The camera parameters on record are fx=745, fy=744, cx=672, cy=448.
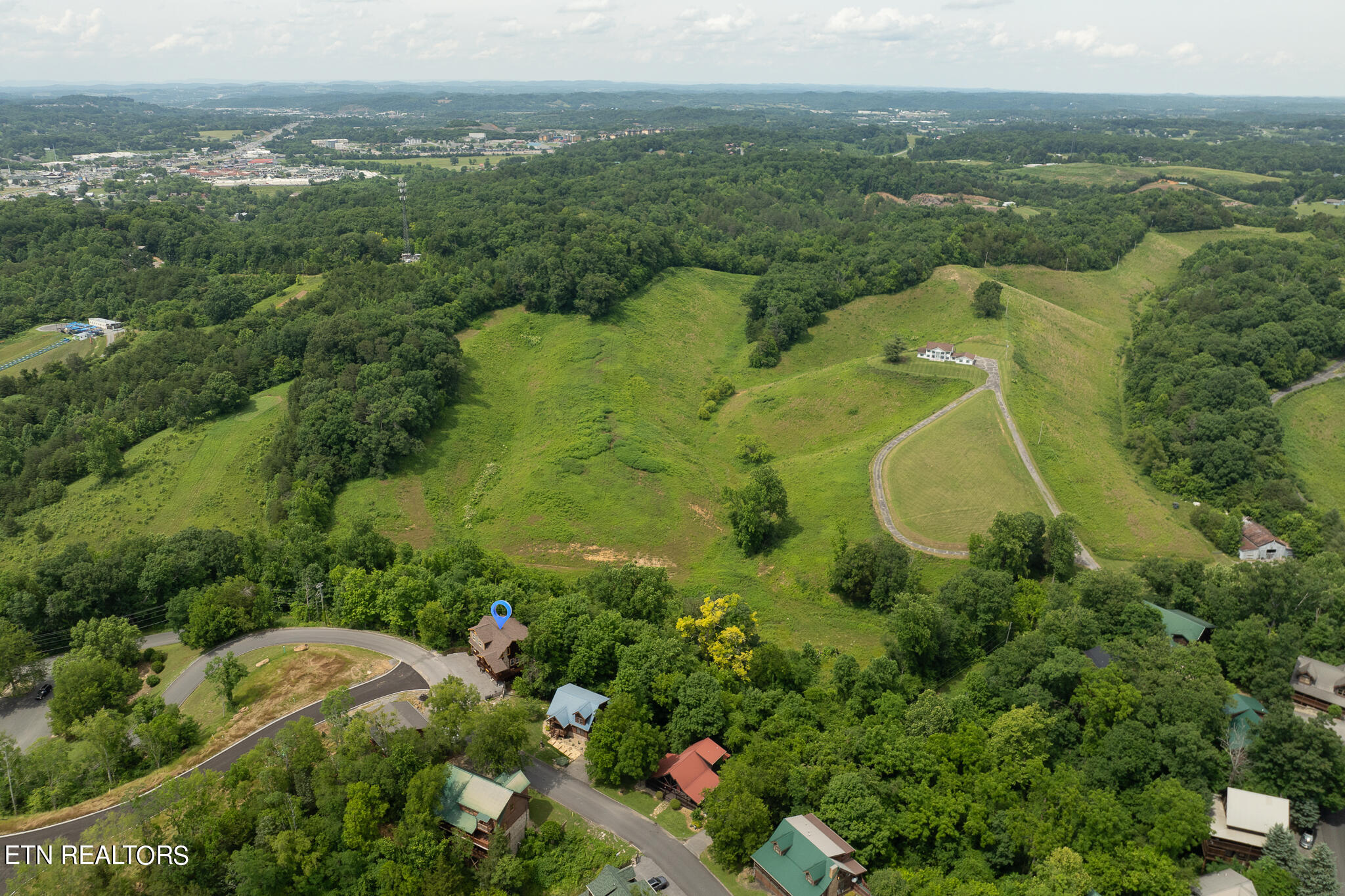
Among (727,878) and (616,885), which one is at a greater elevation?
(616,885)

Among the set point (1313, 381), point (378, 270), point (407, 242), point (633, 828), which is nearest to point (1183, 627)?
point (633, 828)

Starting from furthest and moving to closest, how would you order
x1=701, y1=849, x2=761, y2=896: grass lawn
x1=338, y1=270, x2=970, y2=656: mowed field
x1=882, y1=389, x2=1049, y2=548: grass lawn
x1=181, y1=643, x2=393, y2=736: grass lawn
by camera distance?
x1=338, y1=270, x2=970, y2=656: mowed field < x1=882, y1=389, x2=1049, y2=548: grass lawn < x1=181, y1=643, x2=393, y2=736: grass lawn < x1=701, y1=849, x2=761, y2=896: grass lawn

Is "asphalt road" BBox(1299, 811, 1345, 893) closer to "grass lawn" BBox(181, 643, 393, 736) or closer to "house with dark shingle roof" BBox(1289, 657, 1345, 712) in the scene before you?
"house with dark shingle roof" BBox(1289, 657, 1345, 712)

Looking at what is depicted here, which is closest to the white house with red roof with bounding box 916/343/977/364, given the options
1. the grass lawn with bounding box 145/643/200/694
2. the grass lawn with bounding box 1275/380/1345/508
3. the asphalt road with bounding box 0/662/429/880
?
the grass lawn with bounding box 1275/380/1345/508

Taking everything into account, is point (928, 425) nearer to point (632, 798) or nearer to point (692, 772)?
point (692, 772)

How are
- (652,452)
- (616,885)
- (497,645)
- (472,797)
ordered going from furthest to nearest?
Answer: (652,452) → (497,645) → (472,797) → (616,885)

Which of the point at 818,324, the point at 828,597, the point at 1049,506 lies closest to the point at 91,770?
the point at 828,597

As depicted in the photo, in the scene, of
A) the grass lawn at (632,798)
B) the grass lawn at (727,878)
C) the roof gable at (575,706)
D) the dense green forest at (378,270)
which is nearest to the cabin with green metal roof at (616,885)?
the grass lawn at (727,878)
